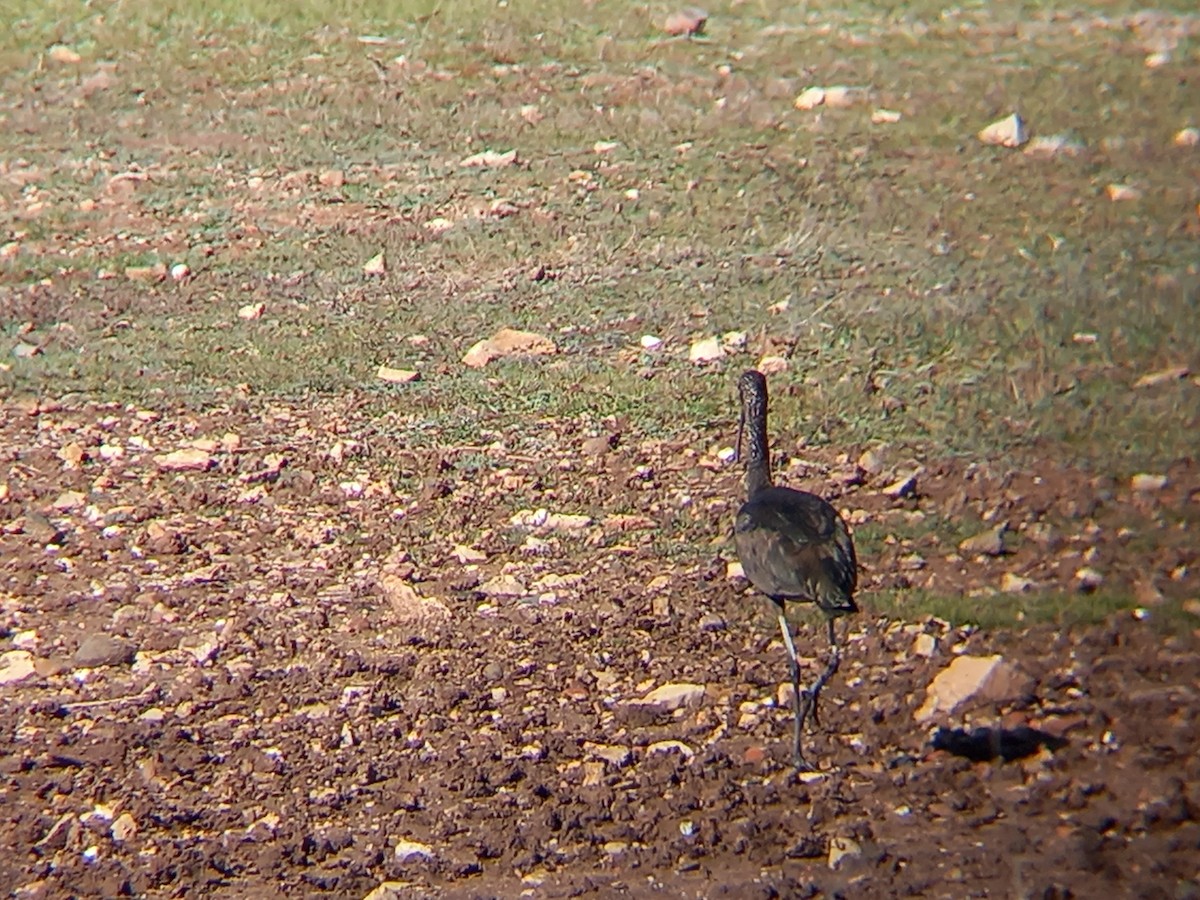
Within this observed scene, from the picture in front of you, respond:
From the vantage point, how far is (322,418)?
291 inches

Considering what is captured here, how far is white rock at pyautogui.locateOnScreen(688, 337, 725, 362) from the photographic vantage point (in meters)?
7.72

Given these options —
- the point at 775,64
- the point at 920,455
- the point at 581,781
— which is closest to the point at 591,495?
the point at 920,455

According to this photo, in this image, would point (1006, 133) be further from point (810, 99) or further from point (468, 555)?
point (468, 555)

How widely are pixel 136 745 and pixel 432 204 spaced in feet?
15.3

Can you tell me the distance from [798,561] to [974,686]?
0.64 metres

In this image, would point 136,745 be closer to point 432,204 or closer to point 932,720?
point 932,720

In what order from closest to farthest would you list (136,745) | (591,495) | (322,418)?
(136,745), (591,495), (322,418)

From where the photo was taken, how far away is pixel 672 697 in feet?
17.7

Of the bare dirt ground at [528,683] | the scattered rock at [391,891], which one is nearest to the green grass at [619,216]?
the bare dirt ground at [528,683]

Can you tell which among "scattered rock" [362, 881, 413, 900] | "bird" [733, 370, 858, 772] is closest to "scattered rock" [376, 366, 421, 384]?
"bird" [733, 370, 858, 772]

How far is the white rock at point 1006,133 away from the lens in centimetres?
1001

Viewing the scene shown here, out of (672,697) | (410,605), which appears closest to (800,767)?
(672,697)

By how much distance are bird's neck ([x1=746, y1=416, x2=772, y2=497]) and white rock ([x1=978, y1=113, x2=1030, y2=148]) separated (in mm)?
4543

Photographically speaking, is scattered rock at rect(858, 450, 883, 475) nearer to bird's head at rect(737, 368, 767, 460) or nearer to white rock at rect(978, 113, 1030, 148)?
bird's head at rect(737, 368, 767, 460)
